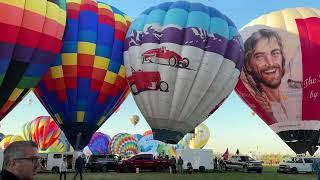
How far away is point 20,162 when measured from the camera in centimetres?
358

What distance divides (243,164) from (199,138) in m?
26.0

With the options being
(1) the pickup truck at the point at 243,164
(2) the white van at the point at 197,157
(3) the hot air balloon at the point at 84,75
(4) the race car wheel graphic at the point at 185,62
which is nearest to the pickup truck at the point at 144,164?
(2) the white van at the point at 197,157

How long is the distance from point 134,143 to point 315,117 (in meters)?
41.7

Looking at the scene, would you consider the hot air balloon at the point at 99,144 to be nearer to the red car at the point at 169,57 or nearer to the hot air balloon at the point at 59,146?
the hot air balloon at the point at 59,146

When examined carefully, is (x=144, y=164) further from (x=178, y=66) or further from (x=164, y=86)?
(x=178, y=66)

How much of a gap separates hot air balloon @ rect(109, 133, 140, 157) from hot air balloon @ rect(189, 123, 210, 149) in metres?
12.0

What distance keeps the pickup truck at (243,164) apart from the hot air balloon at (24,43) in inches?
664

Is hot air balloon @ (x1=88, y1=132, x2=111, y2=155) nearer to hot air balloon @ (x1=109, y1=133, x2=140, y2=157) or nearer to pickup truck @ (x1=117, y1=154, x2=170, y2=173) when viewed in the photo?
hot air balloon @ (x1=109, y1=133, x2=140, y2=157)

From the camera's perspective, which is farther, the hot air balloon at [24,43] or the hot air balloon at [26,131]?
the hot air balloon at [26,131]

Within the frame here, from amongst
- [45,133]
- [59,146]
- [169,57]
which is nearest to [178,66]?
[169,57]

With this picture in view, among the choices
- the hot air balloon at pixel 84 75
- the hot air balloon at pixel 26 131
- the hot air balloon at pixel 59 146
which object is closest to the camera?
the hot air balloon at pixel 84 75

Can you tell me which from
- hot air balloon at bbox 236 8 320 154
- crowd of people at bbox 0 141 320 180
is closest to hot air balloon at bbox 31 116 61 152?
hot air balloon at bbox 236 8 320 154

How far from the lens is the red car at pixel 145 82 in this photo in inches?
993

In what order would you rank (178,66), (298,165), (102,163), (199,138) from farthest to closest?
1. (199,138)
2. (298,165)
3. (102,163)
4. (178,66)
